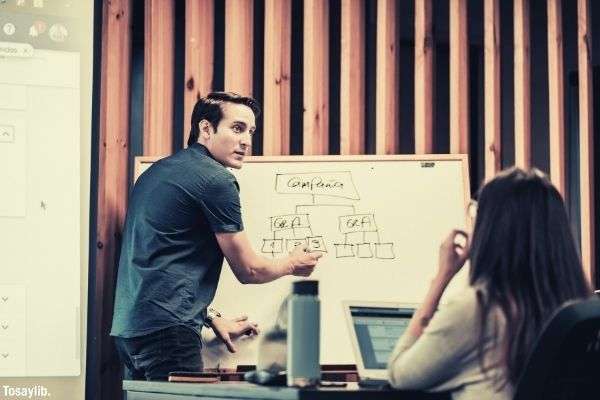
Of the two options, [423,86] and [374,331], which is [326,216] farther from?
[374,331]

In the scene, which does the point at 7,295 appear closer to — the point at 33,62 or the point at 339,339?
the point at 33,62

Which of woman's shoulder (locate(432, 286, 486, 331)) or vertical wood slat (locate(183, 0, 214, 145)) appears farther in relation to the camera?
vertical wood slat (locate(183, 0, 214, 145))

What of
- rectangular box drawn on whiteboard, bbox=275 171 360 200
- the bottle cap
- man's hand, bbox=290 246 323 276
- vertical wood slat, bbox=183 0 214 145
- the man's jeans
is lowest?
the man's jeans

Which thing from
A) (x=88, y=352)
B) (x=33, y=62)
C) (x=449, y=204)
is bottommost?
(x=88, y=352)

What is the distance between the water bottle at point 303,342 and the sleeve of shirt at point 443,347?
0.17 meters

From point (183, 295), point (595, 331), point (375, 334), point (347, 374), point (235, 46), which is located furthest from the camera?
point (235, 46)

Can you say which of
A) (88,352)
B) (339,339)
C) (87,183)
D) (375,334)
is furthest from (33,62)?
(375,334)

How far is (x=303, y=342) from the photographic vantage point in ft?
6.66

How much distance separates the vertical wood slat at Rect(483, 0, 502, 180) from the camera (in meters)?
4.19

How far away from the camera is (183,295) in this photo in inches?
133

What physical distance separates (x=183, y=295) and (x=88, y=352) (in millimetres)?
751

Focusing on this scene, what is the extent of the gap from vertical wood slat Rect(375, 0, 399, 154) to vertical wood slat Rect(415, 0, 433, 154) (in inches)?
3.5

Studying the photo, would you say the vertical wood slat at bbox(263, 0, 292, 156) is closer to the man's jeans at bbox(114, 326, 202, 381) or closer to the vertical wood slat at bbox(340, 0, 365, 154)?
the vertical wood slat at bbox(340, 0, 365, 154)

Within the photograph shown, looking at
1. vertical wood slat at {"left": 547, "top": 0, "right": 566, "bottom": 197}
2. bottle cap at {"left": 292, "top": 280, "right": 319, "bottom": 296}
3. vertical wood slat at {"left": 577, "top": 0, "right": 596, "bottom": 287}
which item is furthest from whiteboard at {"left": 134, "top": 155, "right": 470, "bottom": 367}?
bottle cap at {"left": 292, "top": 280, "right": 319, "bottom": 296}
